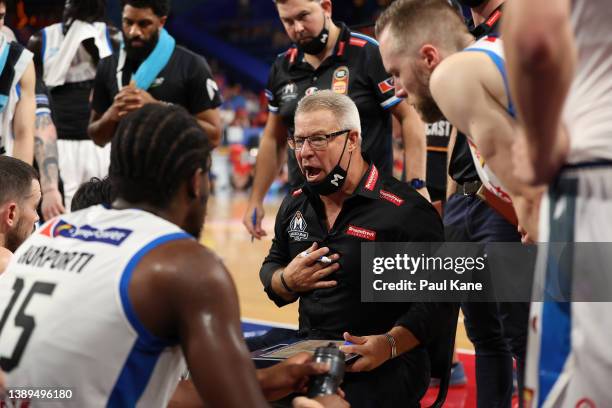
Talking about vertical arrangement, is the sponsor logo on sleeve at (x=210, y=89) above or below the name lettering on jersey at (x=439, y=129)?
above

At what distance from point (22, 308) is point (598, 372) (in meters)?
1.39

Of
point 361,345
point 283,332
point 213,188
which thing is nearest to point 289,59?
point 283,332

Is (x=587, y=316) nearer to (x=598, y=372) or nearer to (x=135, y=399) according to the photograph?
(x=598, y=372)

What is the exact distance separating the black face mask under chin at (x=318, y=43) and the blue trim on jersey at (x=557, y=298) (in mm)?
3084

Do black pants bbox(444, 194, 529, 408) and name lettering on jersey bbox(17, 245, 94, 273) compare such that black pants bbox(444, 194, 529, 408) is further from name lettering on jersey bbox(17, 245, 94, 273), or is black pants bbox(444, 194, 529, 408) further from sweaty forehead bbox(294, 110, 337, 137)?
name lettering on jersey bbox(17, 245, 94, 273)

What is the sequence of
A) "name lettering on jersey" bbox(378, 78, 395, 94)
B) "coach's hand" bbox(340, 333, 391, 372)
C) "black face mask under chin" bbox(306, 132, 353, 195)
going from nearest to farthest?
"coach's hand" bbox(340, 333, 391, 372)
"black face mask under chin" bbox(306, 132, 353, 195)
"name lettering on jersey" bbox(378, 78, 395, 94)

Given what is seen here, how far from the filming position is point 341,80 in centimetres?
486

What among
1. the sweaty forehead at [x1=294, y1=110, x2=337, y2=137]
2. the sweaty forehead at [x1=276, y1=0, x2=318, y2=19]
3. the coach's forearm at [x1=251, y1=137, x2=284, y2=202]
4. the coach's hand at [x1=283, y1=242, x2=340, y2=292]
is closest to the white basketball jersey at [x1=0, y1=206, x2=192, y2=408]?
the coach's hand at [x1=283, y1=242, x2=340, y2=292]

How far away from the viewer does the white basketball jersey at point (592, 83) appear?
6.21 ft

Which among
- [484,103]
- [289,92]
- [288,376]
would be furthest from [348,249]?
[289,92]

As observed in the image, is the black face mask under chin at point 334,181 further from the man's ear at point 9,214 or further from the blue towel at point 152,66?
the blue towel at point 152,66

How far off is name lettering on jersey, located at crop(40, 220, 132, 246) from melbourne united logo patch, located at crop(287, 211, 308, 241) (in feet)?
5.07

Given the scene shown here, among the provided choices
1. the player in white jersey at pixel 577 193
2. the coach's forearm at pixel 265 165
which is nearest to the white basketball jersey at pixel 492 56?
the player in white jersey at pixel 577 193

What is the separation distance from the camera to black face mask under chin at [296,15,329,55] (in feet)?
16.0
